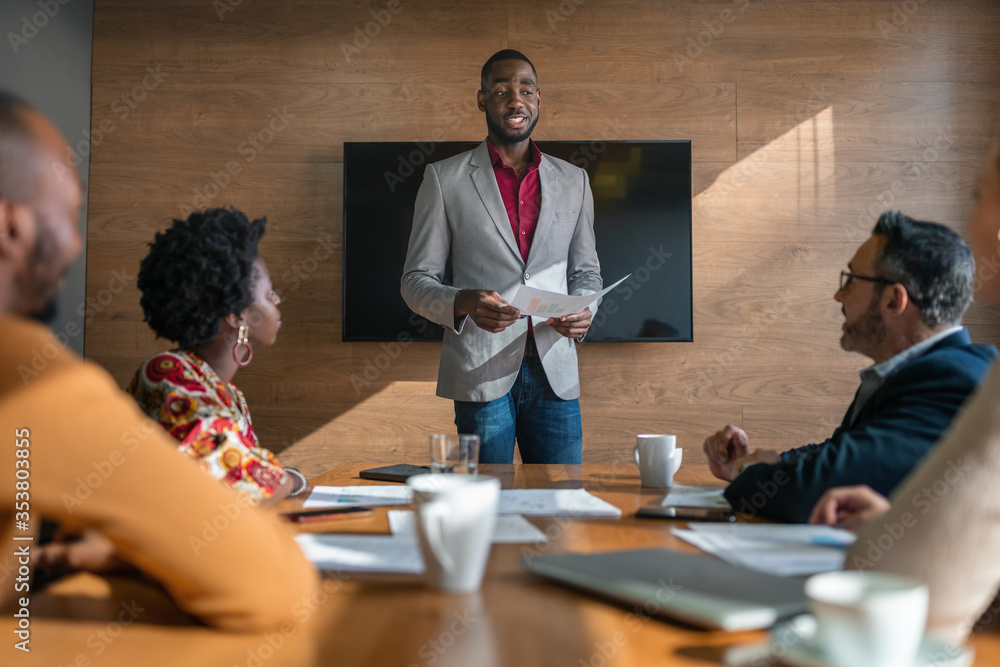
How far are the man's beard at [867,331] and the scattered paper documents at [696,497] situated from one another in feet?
1.45

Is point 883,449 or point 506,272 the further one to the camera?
point 506,272

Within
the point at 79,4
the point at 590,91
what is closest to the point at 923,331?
the point at 590,91

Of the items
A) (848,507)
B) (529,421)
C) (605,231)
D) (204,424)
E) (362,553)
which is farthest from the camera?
(605,231)

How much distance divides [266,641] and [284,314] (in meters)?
2.93

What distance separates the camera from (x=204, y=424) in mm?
1252

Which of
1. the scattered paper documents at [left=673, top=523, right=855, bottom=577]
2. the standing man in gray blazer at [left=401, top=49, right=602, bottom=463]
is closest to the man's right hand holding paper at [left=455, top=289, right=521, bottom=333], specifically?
the standing man in gray blazer at [left=401, top=49, right=602, bottom=463]

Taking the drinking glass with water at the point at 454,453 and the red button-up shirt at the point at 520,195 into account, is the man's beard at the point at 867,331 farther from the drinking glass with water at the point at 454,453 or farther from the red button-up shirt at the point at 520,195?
the red button-up shirt at the point at 520,195

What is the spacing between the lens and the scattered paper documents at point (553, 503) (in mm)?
1183

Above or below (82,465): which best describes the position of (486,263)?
above

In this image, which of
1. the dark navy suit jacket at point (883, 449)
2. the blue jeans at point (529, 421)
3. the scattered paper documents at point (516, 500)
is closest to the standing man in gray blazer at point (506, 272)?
the blue jeans at point (529, 421)

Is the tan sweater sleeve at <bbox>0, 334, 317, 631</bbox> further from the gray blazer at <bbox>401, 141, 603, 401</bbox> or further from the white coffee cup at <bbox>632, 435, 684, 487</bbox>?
the gray blazer at <bbox>401, 141, 603, 401</bbox>

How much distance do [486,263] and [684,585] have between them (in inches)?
70.8

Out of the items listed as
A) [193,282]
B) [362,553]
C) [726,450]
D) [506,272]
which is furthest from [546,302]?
[362,553]

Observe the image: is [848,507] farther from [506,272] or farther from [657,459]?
[506,272]
